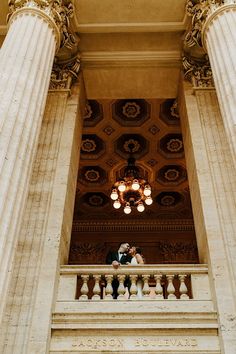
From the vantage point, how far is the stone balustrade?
5.66 metres

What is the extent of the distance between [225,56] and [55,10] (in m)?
2.80

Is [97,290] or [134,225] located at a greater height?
[134,225]

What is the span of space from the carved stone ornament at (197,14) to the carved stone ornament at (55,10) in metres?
2.08

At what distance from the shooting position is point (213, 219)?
612 cm

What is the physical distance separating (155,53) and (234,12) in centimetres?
251

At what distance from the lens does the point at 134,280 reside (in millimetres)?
5781

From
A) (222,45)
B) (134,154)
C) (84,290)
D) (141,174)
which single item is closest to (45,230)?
(84,290)

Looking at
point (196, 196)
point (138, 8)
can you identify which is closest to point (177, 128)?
point (138, 8)

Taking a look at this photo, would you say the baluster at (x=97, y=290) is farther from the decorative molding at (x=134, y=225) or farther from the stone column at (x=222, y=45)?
the decorative molding at (x=134, y=225)

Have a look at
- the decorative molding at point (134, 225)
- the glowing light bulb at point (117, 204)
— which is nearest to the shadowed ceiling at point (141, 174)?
the decorative molding at point (134, 225)

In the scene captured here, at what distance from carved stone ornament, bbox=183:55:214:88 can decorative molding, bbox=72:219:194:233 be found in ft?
20.2

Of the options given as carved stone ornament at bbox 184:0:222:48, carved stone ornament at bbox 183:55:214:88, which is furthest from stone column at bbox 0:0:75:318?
carved stone ornament at bbox 183:55:214:88

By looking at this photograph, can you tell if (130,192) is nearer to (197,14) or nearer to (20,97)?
(197,14)

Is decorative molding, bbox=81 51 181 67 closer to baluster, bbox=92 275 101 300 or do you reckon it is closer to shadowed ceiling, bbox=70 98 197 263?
shadowed ceiling, bbox=70 98 197 263
